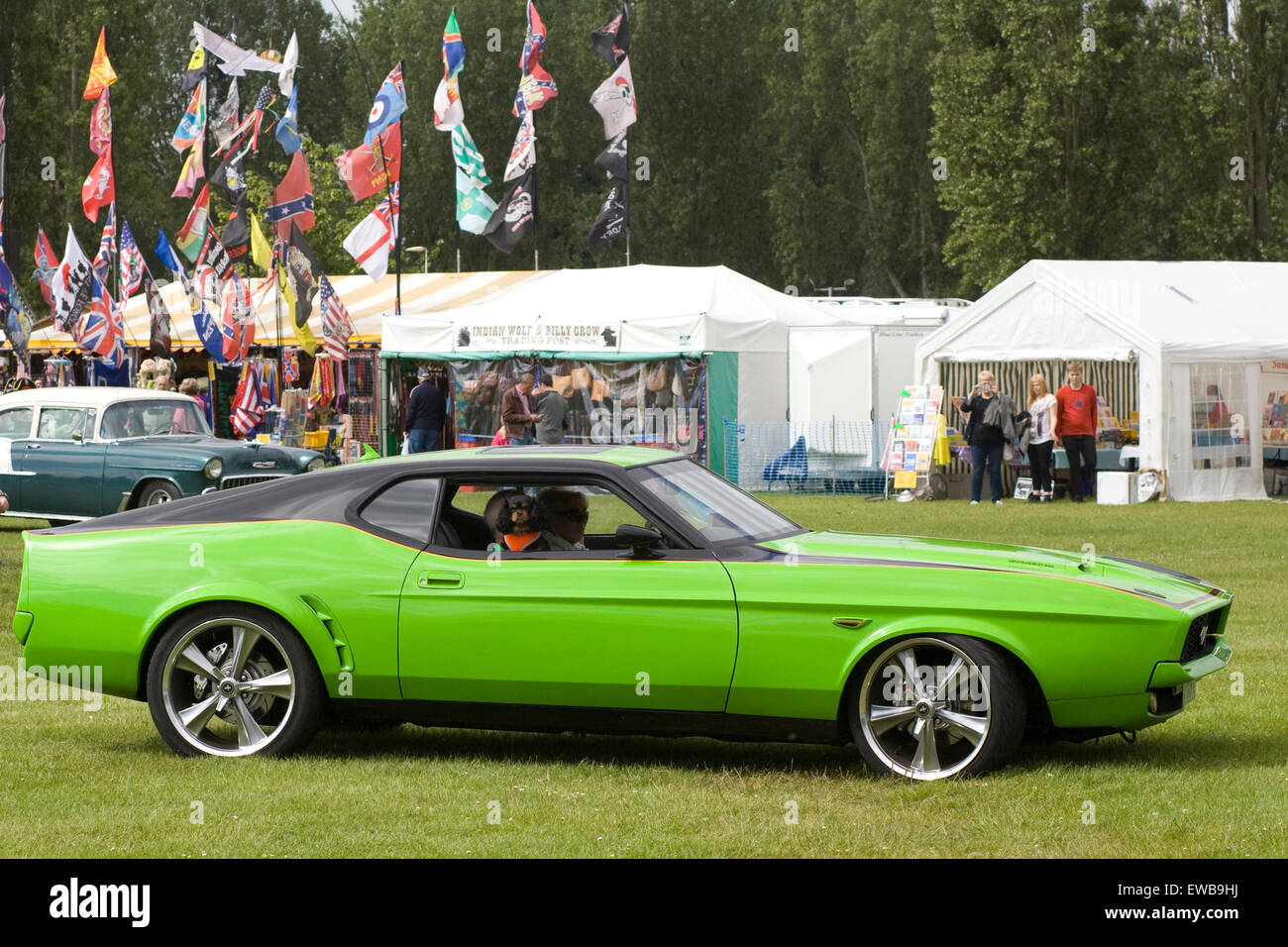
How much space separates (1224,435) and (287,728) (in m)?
19.3

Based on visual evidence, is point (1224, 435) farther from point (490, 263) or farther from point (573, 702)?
point (490, 263)

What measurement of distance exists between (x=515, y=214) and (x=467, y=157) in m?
1.39

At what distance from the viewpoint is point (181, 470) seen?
17938 millimetres

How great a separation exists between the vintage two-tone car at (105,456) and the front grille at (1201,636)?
483 inches

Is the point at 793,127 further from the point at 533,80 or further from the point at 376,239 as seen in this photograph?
the point at 376,239

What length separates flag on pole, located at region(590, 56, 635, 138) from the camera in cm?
3098

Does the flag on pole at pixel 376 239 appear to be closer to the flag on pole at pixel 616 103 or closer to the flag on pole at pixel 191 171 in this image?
the flag on pole at pixel 616 103

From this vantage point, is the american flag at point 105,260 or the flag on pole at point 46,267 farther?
the flag on pole at point 46,267

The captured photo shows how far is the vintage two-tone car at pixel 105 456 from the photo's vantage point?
1806 cm

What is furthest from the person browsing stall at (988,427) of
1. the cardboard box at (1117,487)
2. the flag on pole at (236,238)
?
the flag on pole at (236,238)

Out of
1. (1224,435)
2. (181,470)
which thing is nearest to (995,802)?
(181,470)

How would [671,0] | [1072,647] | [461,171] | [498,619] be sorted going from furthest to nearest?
1. [671,0]
2. [461,171]
3. [498,619]
4. [1072,647]

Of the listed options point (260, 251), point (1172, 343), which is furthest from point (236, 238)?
point (1172, 343)

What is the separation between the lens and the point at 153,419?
19.2 meters
